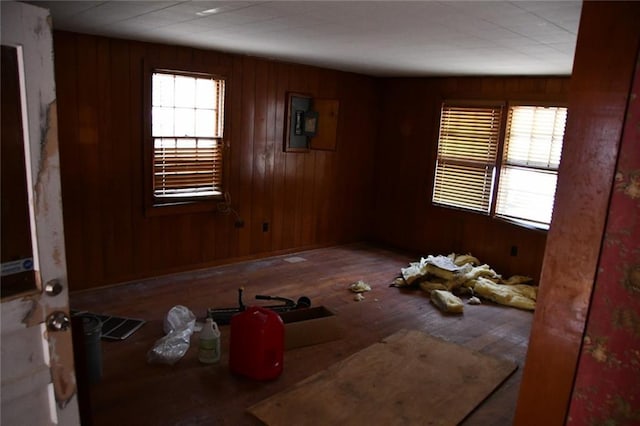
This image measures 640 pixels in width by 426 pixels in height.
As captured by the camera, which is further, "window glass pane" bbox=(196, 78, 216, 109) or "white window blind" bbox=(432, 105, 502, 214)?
"white window blind" bbox=(432, 105, 502, 214)

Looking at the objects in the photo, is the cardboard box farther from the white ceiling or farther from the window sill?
the white ceiling

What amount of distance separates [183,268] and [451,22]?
3.35 meters

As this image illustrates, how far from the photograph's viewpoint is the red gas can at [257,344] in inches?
111

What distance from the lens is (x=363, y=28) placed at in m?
3.08

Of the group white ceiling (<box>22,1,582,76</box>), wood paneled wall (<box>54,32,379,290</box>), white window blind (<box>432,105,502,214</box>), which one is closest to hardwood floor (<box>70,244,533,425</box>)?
wood paneled wall (<box>54,32,379,290</box>)

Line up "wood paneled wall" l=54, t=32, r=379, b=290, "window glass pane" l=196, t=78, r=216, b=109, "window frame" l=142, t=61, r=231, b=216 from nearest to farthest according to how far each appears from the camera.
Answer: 1. "wood paneled wall" l=54, t=32, r=379, b=290
2. "window frame" l=142, t=61, r=231, b=216
3. "window glass pane" l=196, t=78, r=216, b=109

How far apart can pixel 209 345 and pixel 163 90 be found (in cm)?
245

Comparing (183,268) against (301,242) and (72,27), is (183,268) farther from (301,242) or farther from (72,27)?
(72,27)

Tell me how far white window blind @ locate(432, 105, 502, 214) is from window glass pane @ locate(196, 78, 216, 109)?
2.62m

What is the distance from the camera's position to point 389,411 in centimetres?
268

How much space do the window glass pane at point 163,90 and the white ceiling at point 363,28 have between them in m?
0.35

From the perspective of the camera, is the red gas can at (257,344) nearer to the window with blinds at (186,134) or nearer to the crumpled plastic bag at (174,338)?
the crumpled plastic bag at (174,338)

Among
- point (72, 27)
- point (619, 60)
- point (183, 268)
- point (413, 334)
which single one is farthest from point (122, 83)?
A: point (619, 60)

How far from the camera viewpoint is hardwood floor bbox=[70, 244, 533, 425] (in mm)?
2660
